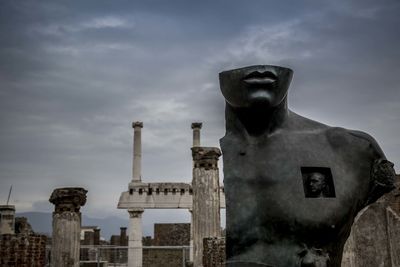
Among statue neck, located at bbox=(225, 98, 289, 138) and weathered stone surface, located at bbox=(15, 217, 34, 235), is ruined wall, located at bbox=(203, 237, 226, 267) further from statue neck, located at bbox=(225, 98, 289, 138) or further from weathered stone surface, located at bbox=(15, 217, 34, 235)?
weathered stone surface, located at bbox=(15, 217, 34, 235)

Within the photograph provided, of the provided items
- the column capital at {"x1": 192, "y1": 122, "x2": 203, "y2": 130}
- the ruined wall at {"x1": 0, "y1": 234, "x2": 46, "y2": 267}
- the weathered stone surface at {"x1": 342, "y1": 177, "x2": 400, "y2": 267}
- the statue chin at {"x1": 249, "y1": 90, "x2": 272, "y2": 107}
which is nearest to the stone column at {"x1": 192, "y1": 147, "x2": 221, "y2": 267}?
the ruined wall at {"x1": 0, "y1": 234, "x2": 46, "y2": 267}

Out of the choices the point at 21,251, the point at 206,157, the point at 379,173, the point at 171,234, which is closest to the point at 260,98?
the point at 379,173

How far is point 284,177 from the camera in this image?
2369 mm

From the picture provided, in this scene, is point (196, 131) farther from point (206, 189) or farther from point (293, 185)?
point (293, 185)

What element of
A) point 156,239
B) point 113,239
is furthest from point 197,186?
point 113,239

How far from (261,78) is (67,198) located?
10759 mm

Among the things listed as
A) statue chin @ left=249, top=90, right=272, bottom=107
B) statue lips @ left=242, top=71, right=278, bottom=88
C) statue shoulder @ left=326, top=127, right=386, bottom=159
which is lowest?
statue shoulder @ left=326, top=127, right=386, bottom=159

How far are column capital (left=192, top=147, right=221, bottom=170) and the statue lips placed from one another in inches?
467

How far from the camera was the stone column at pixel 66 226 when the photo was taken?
12.2 m

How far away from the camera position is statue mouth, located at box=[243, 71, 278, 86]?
90.1 inches

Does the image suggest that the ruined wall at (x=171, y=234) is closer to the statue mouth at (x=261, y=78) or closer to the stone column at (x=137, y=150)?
the stone column at (x=137, y=150)

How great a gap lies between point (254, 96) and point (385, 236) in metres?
5.24

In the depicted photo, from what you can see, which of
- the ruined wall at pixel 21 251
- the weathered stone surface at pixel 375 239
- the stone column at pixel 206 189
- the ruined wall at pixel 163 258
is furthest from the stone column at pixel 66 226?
the ruined wall at pixel 163 258

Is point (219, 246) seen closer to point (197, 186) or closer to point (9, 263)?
point (197, 186)
